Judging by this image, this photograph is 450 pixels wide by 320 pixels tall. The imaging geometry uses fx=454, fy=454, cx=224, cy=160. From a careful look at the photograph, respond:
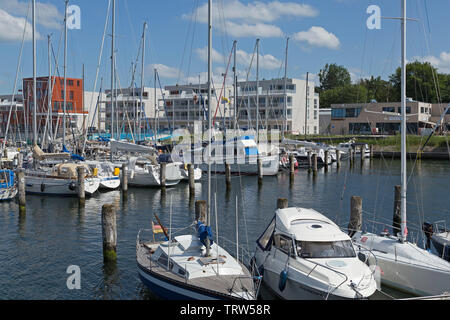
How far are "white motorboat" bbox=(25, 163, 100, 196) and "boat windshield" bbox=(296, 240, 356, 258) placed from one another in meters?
23.7

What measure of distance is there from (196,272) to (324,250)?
4207mm

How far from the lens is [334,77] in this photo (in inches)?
6004

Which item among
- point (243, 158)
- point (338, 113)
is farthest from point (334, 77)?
point (243, 158)

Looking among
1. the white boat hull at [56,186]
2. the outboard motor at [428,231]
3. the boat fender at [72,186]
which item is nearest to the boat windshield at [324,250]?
the outboard motor at [428,231]

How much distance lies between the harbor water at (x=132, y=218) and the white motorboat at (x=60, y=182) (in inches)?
33.3

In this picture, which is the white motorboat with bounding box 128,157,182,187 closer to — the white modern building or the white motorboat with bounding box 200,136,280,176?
the white motorboat with bounding box 200,136,280,176

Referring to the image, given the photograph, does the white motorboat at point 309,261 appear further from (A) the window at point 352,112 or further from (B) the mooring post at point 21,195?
(A) the window at point 352,112

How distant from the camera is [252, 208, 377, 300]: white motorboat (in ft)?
43.5

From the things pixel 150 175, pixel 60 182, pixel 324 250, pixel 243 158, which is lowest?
pixel 60 182

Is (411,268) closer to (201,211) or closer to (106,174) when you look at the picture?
(201,211)

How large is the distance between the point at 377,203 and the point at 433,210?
4195mm

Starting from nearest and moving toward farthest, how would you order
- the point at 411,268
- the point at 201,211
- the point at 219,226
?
1. the point at 411,268
2. the point at 201,211
3. the point at 219,226
